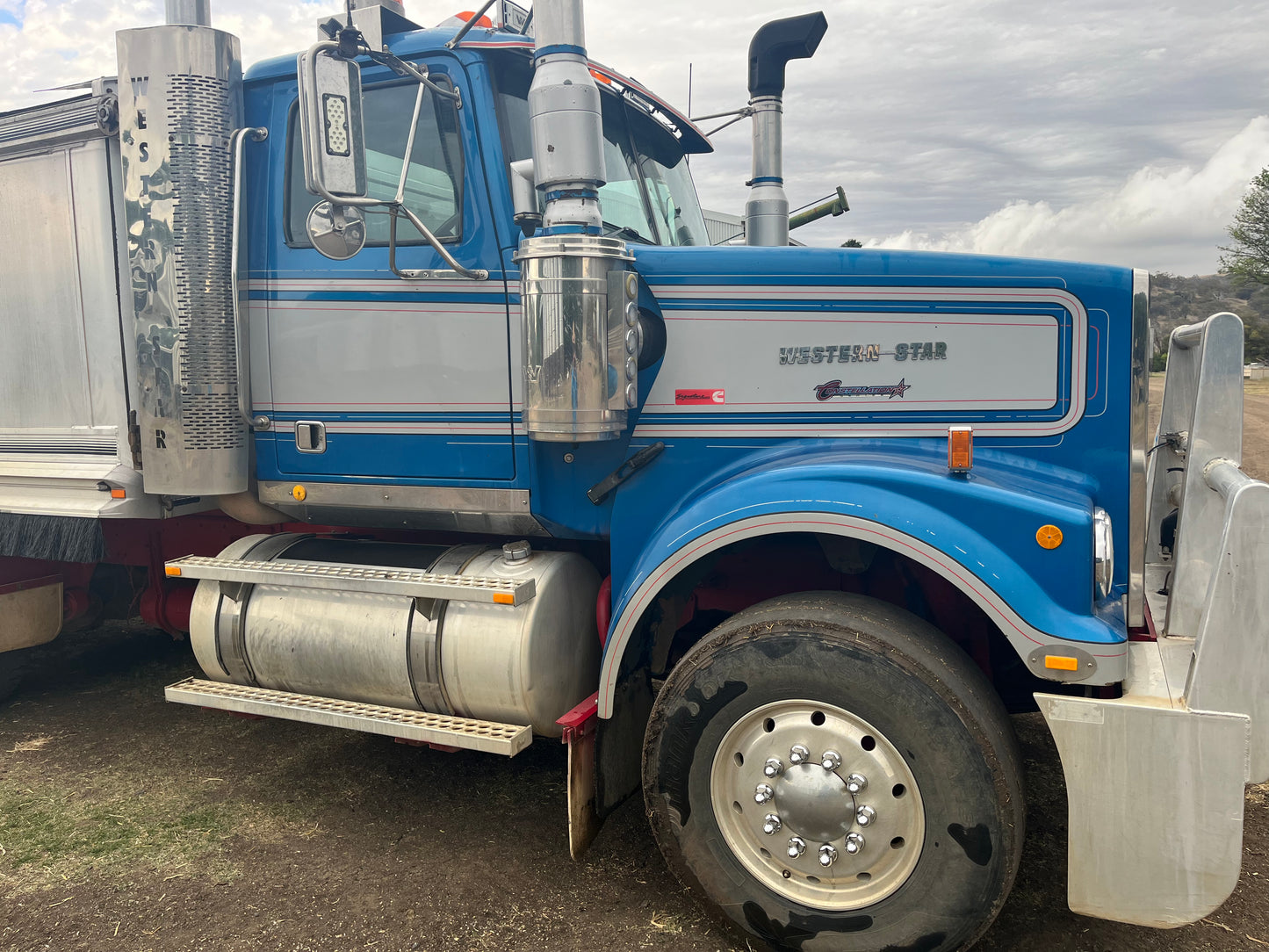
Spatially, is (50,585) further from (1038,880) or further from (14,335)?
(1038,880)

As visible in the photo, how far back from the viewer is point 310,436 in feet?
12.0

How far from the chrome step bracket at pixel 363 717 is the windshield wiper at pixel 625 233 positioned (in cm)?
182

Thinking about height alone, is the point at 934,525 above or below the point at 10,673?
above

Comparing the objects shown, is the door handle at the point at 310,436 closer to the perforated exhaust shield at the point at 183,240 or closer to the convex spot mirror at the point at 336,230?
the perforated exhaust shield at the point at 183,240

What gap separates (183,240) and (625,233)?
1692 mm

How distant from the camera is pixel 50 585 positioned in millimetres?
4805

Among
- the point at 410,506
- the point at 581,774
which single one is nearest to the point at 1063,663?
the point at 581,774

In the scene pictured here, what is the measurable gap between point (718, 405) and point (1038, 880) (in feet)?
6.51

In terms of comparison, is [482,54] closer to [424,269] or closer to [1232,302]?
[424,269]

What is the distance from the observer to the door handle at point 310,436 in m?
3.65

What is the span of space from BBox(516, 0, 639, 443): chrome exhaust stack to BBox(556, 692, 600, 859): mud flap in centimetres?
92

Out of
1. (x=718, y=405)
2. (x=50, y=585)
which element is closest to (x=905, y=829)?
(x=718, y=405)
